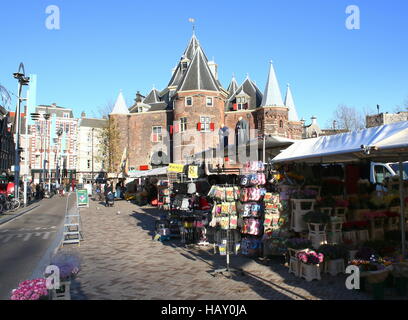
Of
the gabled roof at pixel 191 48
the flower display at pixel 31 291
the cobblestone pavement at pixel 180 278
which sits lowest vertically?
the cobblestone pavement at pixel 180 278

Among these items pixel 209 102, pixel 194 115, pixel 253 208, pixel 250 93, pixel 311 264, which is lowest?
pixel 311 264

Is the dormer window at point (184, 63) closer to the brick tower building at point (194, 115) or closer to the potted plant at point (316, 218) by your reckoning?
the brick tower building at point (194, 115)

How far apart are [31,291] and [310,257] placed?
5.04 metres

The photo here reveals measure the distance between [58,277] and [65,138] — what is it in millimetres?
79892

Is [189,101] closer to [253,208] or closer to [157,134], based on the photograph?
[157,134]

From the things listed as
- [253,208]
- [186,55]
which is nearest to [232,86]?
[186,55]

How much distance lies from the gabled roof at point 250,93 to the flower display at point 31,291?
4343 cm

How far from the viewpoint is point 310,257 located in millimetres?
6953

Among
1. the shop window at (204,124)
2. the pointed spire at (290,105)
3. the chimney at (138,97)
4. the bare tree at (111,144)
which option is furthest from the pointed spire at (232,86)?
the bare tree at (111,144)

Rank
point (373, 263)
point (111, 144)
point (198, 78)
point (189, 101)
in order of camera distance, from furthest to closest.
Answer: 1. point (111, 144)
2. point (198, 78)
3. point (189, 101)
4. point (373, 263)

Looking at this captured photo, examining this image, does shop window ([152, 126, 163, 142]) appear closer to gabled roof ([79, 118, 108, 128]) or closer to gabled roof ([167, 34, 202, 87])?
gabled roof ([167, 34, 202, 87])

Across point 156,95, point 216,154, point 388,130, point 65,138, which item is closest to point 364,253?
point 388,130

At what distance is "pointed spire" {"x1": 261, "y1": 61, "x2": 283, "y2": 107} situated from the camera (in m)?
42.4

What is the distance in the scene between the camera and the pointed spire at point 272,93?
4238 centimetres
